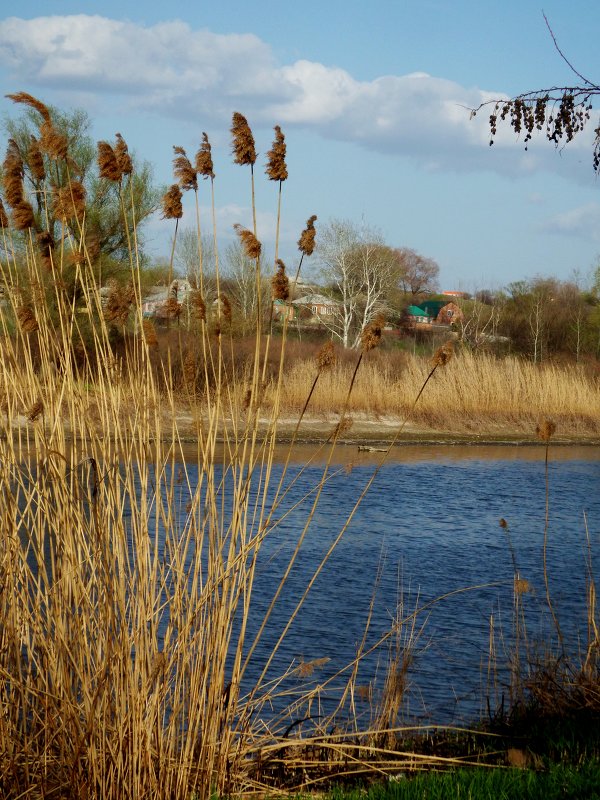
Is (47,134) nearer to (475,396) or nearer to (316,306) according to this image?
(316,306)

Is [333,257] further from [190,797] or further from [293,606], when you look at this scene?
[190,797]

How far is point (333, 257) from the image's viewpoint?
139ft

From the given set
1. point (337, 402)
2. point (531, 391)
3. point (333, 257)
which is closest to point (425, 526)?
point (337, 402)

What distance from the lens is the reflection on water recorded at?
A: 653 cm

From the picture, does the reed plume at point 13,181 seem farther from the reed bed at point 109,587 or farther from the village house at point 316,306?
the village house at point 316,306

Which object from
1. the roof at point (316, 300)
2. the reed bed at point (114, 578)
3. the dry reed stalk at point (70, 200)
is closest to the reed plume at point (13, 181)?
the reed bed at point (114, 578)

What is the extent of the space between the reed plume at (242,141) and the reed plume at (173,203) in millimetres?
221

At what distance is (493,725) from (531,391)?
1726 cm

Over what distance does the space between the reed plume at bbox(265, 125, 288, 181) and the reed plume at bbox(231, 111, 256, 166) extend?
0.08 metres

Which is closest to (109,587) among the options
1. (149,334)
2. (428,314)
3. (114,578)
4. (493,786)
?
(114,578)

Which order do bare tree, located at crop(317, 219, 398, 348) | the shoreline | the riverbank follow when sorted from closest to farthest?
the shoreline < the riverbank < bare tree, located at crop(317, 219, 398, 348)

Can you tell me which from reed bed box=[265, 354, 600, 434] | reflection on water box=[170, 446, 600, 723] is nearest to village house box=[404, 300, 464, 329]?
reed bed box=[265, 354, 600, 434]

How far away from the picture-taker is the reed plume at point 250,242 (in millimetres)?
3209

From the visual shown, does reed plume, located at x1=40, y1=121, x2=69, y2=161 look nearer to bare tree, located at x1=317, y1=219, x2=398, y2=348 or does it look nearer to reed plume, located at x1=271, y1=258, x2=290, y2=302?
reed plume, located at x1=271, y1=258, x2=290, y2=302
